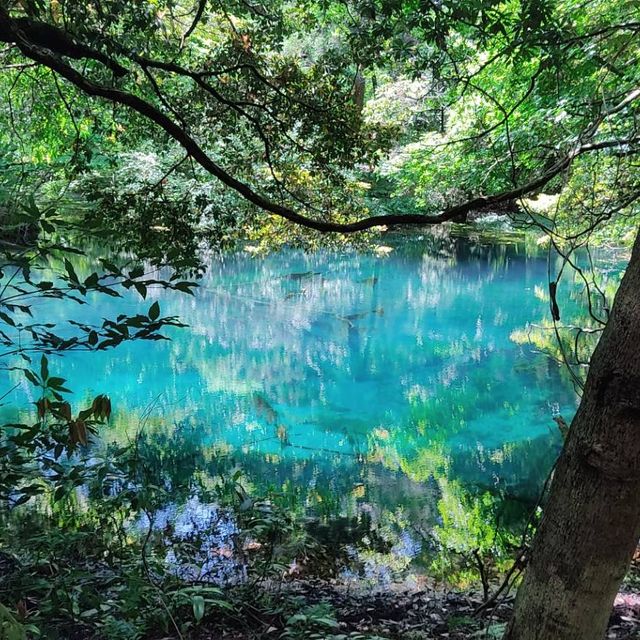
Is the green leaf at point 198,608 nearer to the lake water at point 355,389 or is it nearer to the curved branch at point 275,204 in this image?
the curved branch at point 275,204

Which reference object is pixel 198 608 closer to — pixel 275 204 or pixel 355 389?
pixel 275 204

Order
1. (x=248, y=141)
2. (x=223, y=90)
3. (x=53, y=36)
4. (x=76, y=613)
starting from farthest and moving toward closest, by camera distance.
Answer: (x=248, y=141), (x=223, y=90), (x=53, y=36), (x=76, y=613)

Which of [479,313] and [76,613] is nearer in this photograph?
[76,613]

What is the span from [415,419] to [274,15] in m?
4.90

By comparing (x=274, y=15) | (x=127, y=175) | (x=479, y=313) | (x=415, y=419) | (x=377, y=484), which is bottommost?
(x=377, y=484)

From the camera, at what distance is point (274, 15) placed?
13.8 feet

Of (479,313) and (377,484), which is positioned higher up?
(479,313)

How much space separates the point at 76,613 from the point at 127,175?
8.23 meters

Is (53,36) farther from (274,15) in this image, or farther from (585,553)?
(585,553)

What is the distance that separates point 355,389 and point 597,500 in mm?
7543

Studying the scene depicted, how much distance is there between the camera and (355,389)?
27.8 ft

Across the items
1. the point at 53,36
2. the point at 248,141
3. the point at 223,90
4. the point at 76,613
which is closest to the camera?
the point at 76,613

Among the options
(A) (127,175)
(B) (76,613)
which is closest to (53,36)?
(B) (76,613)

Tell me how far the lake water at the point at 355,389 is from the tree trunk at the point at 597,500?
10.7 feet
